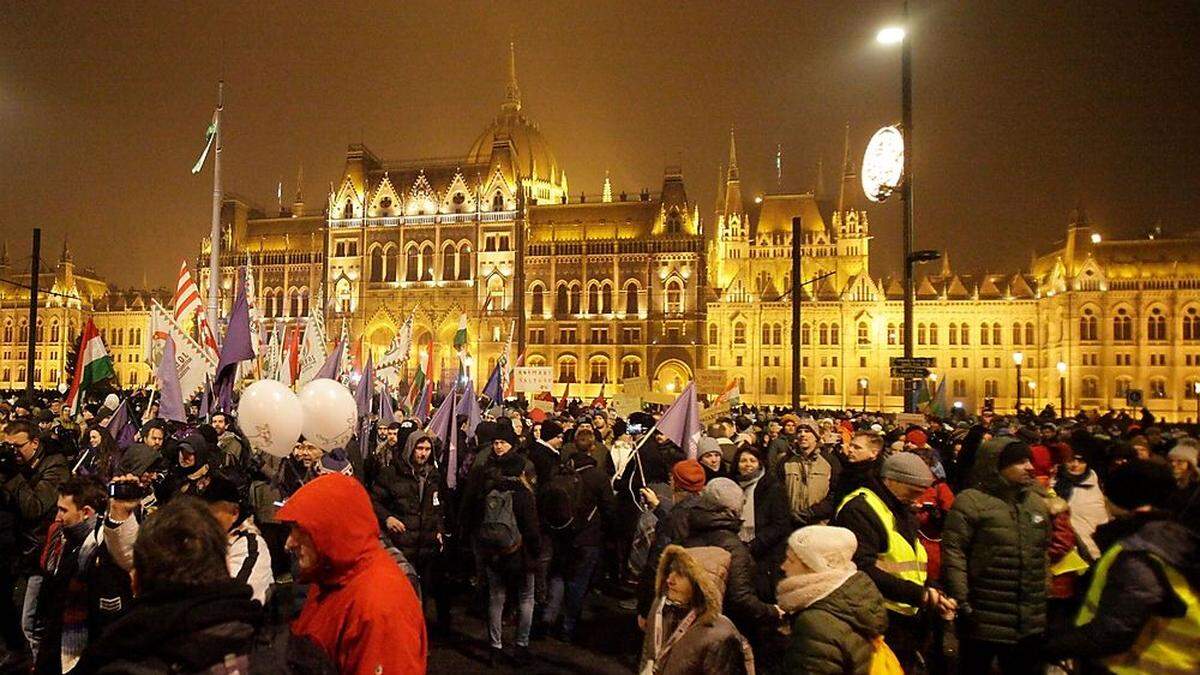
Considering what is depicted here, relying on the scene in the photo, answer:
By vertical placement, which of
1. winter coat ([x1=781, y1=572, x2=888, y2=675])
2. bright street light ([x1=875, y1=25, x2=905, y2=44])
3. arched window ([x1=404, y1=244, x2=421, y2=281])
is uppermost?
arched window ([x1=404, y1=244, x2=421, y2=281])

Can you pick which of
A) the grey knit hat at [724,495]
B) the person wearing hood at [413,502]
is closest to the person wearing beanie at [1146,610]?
the grey knit hat at [724,495]

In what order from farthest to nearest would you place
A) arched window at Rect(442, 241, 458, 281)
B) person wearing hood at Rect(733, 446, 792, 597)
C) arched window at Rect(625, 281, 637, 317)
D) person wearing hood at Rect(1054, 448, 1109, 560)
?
arched window at Rect(442, 241, 458, 281), arched window at Rect(625, 281, 637, 317), person wearing hood at Rect(733, 446, 792, 597), person wearing hood at Rect(1054, 448, 1109, 560)

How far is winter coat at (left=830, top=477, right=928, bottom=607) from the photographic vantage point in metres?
4.47

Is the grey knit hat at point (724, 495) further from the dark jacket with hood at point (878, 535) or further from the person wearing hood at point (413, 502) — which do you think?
the person wearing hood at point (413, 502)

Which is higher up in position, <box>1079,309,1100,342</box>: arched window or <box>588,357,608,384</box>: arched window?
A: <box>1079,309,1100,342</box>: arched window

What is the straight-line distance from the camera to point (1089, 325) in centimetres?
6112

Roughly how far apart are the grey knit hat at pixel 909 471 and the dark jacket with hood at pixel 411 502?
3.71 metres

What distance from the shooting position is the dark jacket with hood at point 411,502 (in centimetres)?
688

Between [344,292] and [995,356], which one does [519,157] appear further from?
[995,356]

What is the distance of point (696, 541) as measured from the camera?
4617mm

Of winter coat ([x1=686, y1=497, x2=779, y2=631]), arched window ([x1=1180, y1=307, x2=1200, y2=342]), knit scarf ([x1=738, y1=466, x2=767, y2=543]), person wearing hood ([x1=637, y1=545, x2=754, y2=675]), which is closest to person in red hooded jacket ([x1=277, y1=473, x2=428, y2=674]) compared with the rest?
person wearing hood ([x1=637, y1=545, x2=754, y2=675])

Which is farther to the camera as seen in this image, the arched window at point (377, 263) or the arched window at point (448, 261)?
the arched window at point (377, 263)

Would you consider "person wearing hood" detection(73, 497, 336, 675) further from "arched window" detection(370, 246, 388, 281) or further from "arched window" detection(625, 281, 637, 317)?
"arched window" detection(370, 246, 388, 281)

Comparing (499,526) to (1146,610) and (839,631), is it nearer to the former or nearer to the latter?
(839,631)
